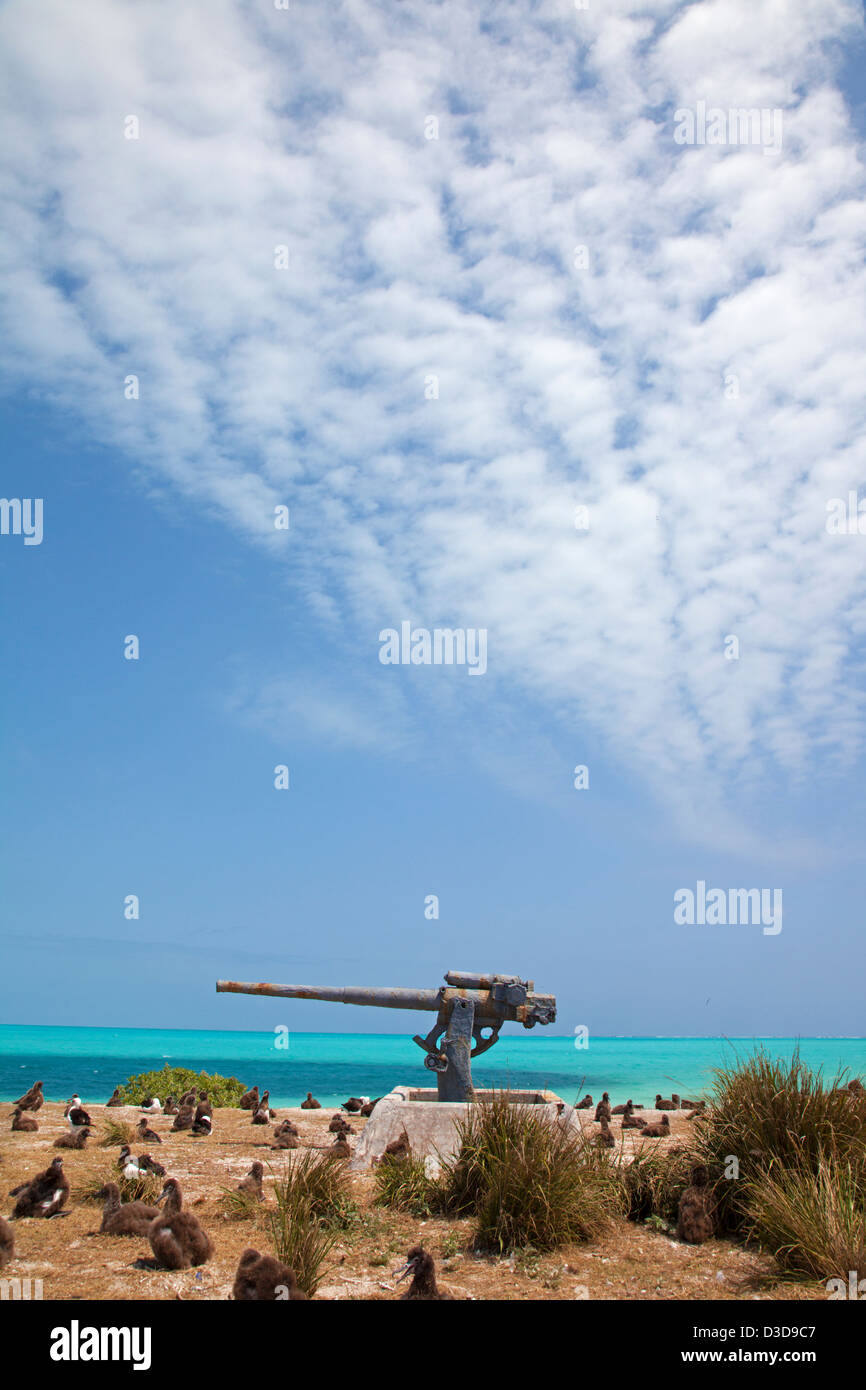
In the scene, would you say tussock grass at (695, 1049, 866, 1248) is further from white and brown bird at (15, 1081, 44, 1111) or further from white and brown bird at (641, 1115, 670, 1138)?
white and brown bird at (15, 1081, 44, 1111)

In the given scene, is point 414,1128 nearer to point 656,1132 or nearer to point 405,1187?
point 405,1187

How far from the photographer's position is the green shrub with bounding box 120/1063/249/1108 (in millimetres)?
21688

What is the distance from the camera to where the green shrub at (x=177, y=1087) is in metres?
21.7

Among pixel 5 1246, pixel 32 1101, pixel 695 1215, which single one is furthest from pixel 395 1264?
pixel 32 1101

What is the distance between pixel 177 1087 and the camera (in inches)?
878

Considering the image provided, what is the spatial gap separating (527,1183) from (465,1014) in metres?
4.89

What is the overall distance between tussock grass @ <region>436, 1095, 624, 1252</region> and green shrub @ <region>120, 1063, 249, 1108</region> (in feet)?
48.2

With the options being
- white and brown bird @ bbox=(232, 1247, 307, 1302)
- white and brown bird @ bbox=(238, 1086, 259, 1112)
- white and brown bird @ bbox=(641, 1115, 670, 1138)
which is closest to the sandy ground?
white and brown bird @ bbox=(232, 1247, 307, 1302)

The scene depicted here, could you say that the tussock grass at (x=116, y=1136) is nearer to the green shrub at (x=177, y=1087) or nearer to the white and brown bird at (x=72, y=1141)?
the white and brown bird at (x=72, y=1141)

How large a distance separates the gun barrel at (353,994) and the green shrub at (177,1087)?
28.3 ft
